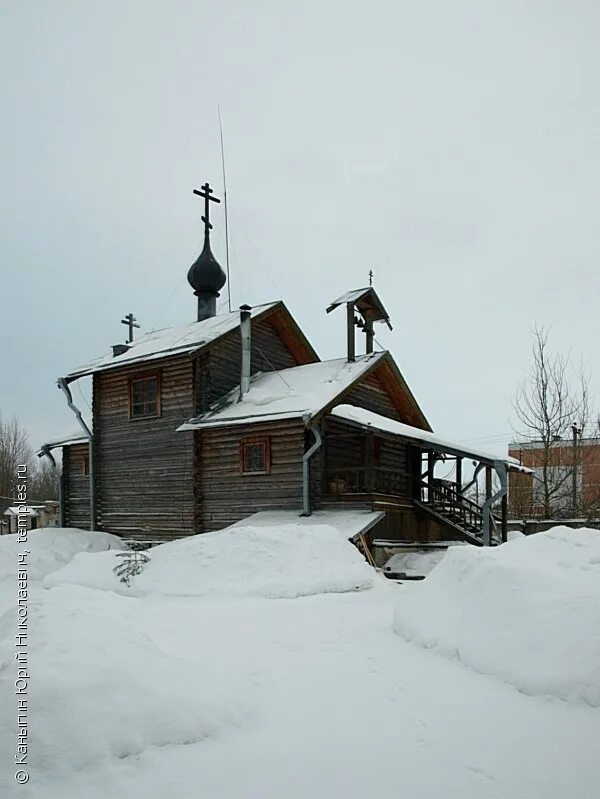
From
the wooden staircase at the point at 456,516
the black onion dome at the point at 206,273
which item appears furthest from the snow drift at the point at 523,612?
the black onion dome at the point at 206,273

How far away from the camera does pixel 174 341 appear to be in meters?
20.8

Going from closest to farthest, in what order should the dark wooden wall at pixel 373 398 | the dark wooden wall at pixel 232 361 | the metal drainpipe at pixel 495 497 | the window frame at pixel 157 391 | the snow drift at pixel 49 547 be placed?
1. the snow drift at pixel 49 547
2. the metal drainpipe at pixel 495 497
3. the dark wooden wall at pixel 232 361
4. the dark wooden wall at pixel 373 398
5. the window frame at pixel 157 391

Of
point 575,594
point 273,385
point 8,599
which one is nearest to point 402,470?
point 273,385

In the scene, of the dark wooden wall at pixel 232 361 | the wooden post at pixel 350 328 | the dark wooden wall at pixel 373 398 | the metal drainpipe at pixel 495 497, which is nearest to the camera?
the metal drainpipe at pixel 495 497

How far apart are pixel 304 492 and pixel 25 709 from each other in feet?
40.3

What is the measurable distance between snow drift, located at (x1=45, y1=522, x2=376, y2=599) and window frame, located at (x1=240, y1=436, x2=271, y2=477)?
15.1 feet

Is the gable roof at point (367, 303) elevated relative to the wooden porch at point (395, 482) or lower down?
elevated

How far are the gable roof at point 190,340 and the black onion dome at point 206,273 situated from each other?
1.54 metres

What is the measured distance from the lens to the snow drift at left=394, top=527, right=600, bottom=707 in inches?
214

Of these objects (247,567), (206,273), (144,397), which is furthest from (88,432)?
(247,567)

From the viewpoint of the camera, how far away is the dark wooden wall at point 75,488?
22672mm

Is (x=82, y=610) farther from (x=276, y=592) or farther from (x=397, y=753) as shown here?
(x=276, y=592)

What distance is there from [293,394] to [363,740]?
44.0ft

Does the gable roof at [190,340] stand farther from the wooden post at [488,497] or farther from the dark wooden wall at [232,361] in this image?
the wooden post at [488,497]
